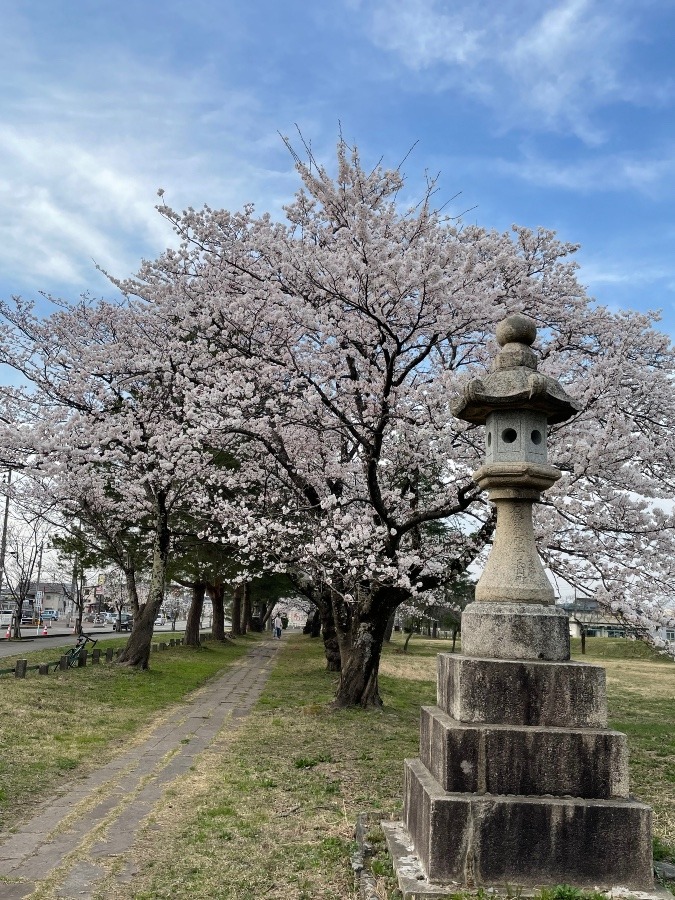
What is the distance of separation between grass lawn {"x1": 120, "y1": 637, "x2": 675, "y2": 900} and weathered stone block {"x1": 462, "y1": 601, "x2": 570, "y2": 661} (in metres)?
1.66

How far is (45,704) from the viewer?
40.1 ft

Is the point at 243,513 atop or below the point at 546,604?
atop

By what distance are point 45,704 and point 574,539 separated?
9495 mm

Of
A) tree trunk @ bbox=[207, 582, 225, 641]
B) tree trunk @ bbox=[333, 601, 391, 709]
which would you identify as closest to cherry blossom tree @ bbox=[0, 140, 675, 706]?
tree trunk @ bbox=[333, 601, 391, 709]

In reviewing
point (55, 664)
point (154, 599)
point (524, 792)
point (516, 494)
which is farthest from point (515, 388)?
point (55, 664)

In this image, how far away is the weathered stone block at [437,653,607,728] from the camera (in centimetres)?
469

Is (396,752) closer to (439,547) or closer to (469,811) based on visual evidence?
(439,547)

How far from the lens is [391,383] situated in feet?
35.4

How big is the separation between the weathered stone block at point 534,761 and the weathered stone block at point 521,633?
1.70 ft

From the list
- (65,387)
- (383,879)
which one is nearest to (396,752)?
(383,879)

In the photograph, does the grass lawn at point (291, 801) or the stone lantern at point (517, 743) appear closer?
the stone lantern at point (517, 743)

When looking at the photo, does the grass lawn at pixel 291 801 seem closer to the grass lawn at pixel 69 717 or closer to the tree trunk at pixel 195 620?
the grass lawn at pixel 69 717

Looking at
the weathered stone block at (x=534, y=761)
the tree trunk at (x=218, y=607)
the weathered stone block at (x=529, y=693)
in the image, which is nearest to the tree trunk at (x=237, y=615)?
the tree trunk at (x=218, y=607)

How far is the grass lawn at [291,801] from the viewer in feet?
15.5
